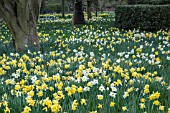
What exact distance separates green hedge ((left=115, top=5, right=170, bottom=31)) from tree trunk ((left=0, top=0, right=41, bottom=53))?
16.3 ft

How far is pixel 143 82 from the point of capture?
12.6ft

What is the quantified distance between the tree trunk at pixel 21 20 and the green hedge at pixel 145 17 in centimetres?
496

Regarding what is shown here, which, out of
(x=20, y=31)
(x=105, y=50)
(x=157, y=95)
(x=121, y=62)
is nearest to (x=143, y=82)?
(x=157, y=95)

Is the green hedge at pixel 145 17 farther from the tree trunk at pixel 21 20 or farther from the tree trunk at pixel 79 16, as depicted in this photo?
the tree trunk at pixel 21 20

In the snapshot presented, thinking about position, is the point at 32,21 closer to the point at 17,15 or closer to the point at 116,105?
the point at 17,15

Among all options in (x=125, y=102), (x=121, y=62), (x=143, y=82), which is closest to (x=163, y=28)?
(x=121, y=62)

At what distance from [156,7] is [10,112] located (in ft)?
28.8

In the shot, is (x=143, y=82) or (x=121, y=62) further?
(x=121, y=62)

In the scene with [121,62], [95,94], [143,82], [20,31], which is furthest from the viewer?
[20,31]

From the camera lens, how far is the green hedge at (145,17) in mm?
10906

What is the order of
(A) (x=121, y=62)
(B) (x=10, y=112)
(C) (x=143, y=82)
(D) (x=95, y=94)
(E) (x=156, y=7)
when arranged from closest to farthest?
(B) (x=10, y=112), (D) (x=95, y=94), (C) (x=143, y=82), (A) (x=121, y=62), (E) (x=156, y=7)

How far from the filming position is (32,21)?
7.45 metres

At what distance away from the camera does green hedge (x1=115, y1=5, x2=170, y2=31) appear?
10906mm

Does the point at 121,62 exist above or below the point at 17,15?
below
